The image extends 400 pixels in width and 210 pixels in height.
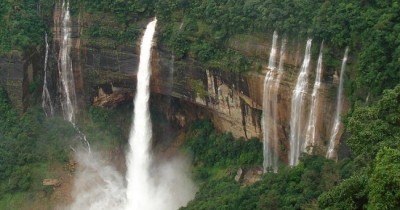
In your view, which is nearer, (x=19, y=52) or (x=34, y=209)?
(x=34, y=209)

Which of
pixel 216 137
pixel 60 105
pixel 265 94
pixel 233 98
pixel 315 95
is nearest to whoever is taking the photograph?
pixel 315 95

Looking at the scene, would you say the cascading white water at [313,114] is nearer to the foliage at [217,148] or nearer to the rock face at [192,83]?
the rock face at [192,83]

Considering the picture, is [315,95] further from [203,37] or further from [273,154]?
[203,37]

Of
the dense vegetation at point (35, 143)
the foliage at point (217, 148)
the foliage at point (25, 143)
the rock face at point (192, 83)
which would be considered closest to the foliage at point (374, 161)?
the rock face at point (192, 83)

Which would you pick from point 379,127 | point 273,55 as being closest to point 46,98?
point 273,55

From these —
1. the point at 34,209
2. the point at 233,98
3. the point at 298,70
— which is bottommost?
the point at 34,209

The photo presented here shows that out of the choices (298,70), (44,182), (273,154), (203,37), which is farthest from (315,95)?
(44,182)
